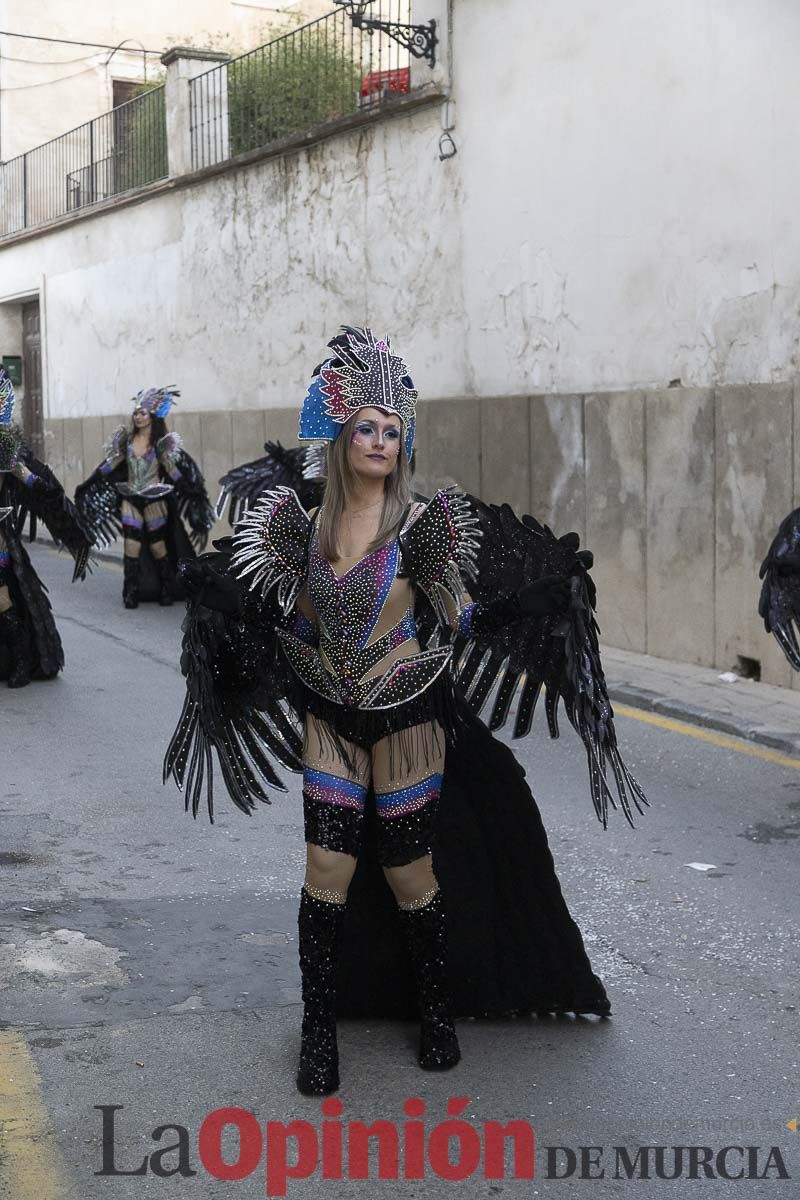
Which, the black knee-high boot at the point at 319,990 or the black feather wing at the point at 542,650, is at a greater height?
the black feather wing at the point at 542,650

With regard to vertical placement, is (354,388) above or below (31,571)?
above

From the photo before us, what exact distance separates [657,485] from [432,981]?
22.5 feet

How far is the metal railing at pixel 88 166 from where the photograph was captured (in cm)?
1973

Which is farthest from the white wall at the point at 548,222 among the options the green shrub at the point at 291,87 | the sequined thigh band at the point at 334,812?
the sequined thigh band at the point at 334,812

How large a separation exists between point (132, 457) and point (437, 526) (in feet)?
31.5

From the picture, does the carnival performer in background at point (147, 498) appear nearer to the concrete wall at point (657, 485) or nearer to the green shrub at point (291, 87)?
the concrete wall at point (657, 485)

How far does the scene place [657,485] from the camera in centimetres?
1053

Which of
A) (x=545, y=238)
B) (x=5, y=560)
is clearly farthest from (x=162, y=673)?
(x=545, y=238)

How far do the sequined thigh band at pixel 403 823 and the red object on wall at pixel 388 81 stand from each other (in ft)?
35.6

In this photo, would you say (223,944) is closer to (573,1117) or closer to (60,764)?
(573,1117)

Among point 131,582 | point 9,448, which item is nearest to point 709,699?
point 9,448

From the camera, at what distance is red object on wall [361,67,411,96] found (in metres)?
13.9

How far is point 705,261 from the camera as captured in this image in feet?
33.2

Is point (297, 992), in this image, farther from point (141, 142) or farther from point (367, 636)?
point (141, 142)
